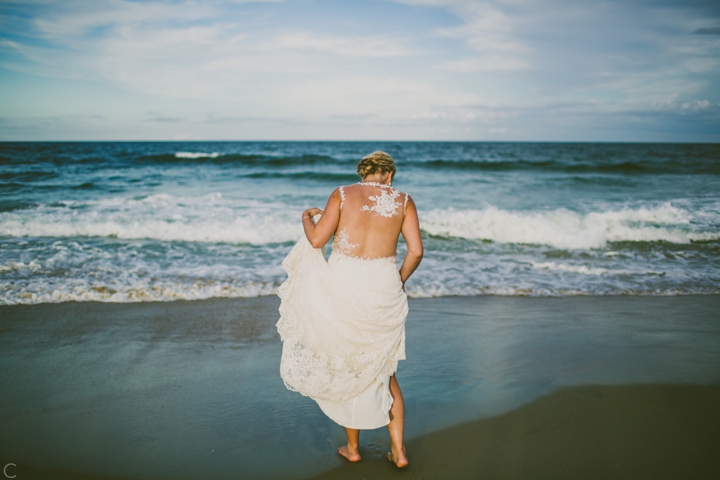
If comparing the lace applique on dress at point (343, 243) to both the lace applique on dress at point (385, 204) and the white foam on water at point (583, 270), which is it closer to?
the lace applique on dress at point (385, 204)

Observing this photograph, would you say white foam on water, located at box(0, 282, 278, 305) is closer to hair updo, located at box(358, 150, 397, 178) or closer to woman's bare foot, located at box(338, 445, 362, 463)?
woman's bare foot, located at box(338, 445, 362, 463)

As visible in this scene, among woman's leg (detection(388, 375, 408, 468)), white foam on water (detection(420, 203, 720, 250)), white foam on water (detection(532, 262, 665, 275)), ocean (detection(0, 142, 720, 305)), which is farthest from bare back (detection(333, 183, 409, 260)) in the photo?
white foam on water (detection(420, 203, 720, 250))

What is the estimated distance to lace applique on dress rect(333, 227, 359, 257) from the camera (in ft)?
9.11

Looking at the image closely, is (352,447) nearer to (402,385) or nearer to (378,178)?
(402,385)

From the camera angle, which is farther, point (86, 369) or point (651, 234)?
point (651, 234)

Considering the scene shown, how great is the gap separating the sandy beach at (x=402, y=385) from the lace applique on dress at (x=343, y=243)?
1.42m

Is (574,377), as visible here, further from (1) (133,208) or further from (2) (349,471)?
(1) (133,208)

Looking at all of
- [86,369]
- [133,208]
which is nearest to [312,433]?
[86,369]

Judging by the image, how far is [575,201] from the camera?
50.2ft

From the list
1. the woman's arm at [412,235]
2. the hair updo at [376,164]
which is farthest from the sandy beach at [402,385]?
the hair updo at [376,164]

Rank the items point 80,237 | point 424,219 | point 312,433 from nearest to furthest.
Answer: point 312,433 → point 80,237 → point 424,219

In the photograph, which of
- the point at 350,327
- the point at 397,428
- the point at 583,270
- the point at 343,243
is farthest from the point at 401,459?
the point at 583,270

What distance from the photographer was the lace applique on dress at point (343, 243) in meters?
2.78

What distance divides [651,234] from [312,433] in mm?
10274
